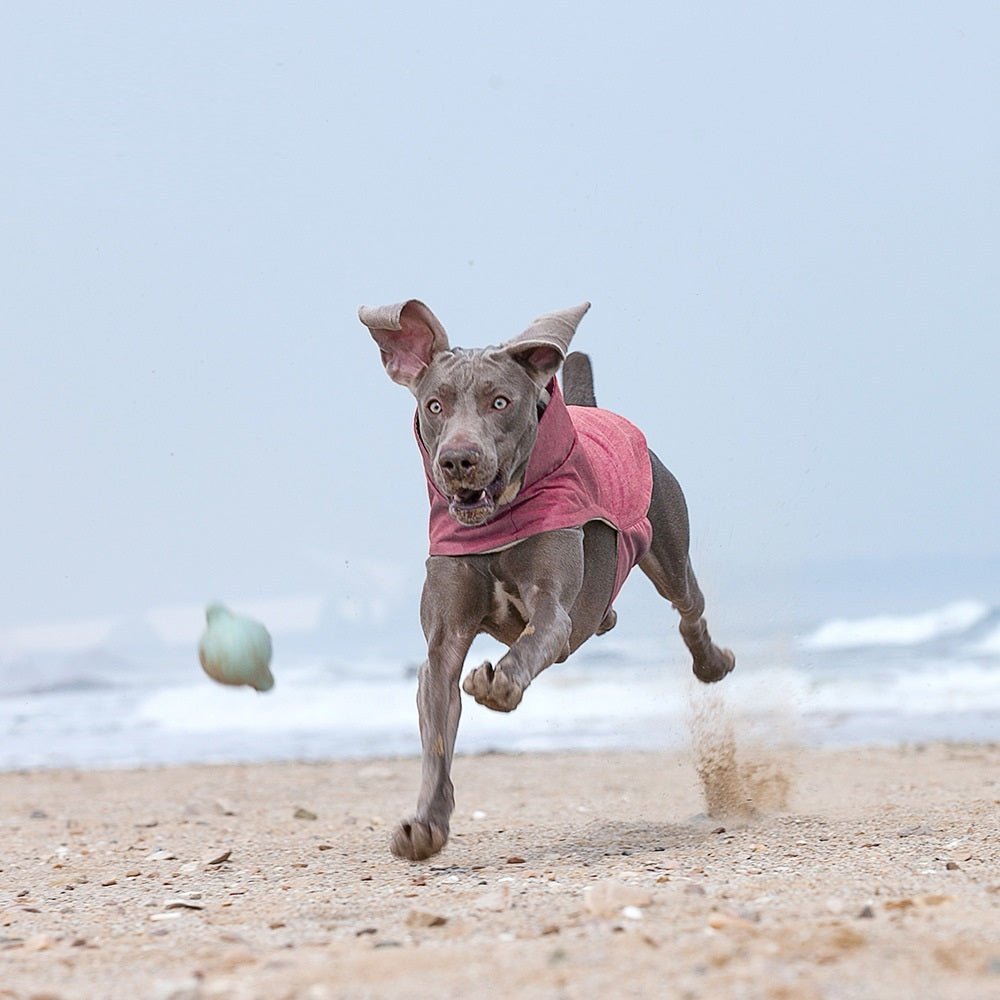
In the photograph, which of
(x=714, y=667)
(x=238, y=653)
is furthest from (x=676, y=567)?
(x=238, y=653)

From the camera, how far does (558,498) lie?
475 cm

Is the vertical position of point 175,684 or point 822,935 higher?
point 175,684

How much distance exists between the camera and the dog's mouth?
447cm

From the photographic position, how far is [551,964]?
99.8 inches

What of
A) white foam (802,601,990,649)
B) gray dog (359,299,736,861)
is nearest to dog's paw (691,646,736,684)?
gray dog (359,299,736,861)

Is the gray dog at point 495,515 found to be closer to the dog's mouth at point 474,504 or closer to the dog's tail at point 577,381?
the dog's mouth at point 474,504

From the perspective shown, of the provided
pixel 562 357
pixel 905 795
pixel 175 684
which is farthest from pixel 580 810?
pixel 175 684

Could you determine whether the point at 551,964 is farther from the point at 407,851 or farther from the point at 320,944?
the point at 407,851

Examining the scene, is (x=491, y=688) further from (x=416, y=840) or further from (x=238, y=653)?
(x=238, y=653)

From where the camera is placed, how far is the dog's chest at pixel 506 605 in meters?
4.79

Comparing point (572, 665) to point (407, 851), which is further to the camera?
point (572, 665)

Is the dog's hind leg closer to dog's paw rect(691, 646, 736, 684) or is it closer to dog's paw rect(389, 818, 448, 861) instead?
dog's paw rect(691, 646, 736, 684)

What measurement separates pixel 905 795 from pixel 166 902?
422 centimetres

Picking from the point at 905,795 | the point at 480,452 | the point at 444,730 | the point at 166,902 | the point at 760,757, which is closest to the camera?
the point at 166,902
